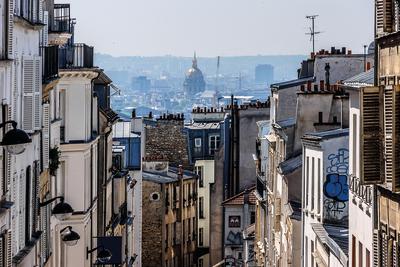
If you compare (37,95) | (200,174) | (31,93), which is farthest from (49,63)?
(200,174)

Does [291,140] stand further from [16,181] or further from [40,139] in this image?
[16,181]

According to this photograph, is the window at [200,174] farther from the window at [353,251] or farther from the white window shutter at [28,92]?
A: the window at [353,251]

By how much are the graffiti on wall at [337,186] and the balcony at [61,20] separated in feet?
30.5

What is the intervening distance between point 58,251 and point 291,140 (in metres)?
8.66

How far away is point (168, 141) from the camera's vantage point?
88875 mm

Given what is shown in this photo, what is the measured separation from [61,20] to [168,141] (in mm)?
52519

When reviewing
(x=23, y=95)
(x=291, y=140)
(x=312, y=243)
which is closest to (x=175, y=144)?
(x=291, y=140)

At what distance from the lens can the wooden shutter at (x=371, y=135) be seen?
18.1m

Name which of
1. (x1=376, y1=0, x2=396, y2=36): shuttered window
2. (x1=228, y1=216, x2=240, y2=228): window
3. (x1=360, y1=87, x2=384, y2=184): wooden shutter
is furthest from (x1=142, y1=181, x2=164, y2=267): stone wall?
(x1=360, y1=87, x2=384, y2=184): wooden shutter

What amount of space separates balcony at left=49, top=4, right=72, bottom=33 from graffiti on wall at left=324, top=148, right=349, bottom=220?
930 centimetres

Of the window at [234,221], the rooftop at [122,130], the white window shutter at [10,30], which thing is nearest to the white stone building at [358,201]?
the white window shutter at [10,30]

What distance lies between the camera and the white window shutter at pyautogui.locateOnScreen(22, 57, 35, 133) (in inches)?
987

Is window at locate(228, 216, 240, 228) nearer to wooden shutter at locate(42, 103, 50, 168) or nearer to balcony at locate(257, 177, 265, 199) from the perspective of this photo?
balcony at locate(257, 177, 265, 199)

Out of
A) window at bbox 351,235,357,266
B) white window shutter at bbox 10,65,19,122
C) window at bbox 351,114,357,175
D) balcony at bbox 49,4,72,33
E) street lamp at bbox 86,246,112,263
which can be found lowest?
street lamp at bbox 86,246,112,263
